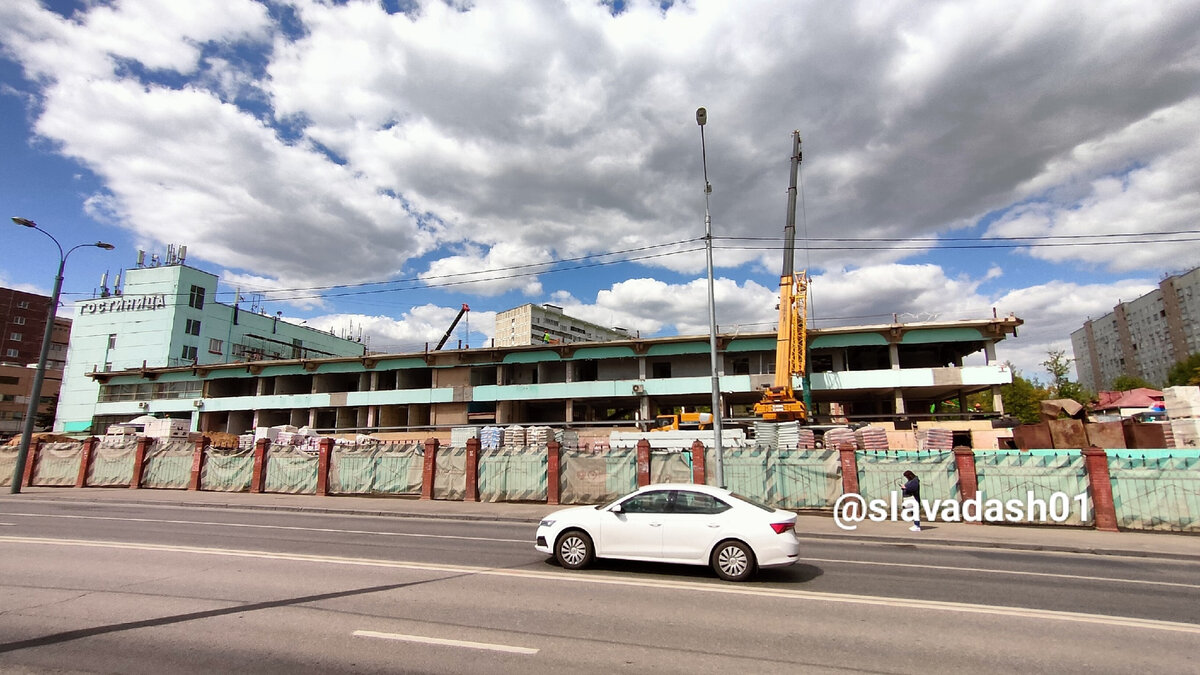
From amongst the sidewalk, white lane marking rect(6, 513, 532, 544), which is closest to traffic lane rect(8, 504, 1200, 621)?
white lane marking rect(6, 513, 532, 544)

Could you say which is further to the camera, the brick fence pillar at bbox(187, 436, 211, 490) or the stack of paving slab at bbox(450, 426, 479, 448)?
the stack of paving slab at bbox(450, 426, 479, 448)

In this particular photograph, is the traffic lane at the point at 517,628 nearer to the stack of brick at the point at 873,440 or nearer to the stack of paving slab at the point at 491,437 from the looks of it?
the stack of brick at the point at 873,440

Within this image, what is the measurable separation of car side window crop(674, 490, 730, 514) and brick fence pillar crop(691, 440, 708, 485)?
1132 cm

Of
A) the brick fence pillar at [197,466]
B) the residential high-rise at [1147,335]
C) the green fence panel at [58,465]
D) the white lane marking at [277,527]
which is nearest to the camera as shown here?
the white lane marking at [277,527]

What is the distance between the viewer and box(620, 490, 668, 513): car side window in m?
9.09

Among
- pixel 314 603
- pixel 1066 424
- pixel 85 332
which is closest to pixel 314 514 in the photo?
pixel 314 603

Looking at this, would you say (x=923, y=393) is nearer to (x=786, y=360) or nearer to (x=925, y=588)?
(x=786, y=360)

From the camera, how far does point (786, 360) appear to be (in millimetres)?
30141

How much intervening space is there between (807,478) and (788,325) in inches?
520

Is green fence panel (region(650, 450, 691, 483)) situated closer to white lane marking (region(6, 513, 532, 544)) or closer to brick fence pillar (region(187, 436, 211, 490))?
white lane marking (region(6, 513, 532, 544))

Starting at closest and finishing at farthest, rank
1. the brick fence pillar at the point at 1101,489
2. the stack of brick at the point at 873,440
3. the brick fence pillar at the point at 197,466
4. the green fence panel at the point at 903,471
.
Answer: the brick fence pillar at the point at 1101,489
the green fence panel at the point at 903,471
the brick fence pillar at the point at 197,466
the stack of brick at the point at 873,440

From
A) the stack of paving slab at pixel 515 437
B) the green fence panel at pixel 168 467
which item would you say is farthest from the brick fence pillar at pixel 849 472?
the green fence panel at pixel 168 467

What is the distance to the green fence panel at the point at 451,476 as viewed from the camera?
2205 centimetres

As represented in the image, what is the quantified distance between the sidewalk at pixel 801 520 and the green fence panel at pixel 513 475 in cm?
53
